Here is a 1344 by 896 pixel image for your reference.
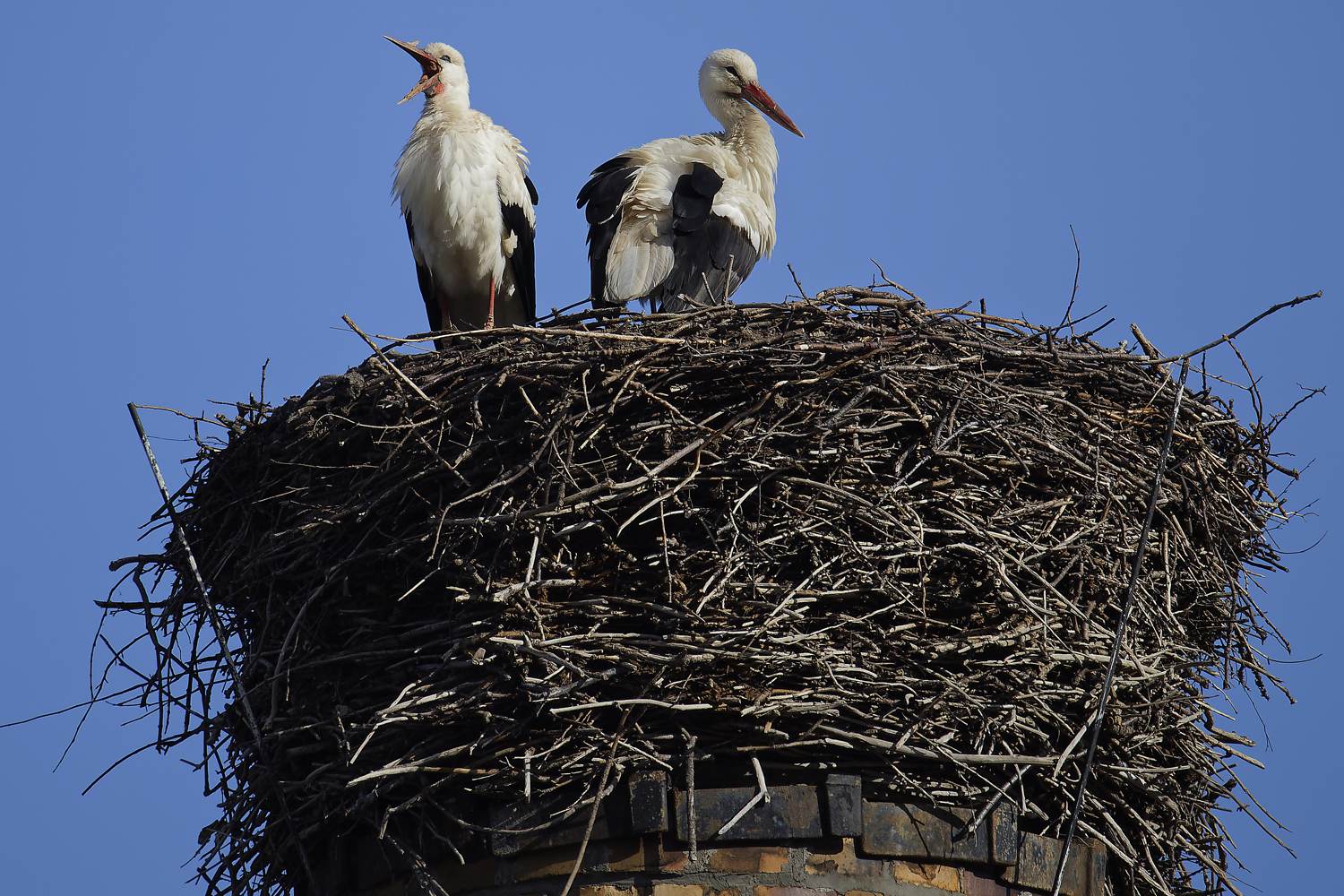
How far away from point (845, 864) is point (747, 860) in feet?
0.94

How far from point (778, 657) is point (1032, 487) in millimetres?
1165

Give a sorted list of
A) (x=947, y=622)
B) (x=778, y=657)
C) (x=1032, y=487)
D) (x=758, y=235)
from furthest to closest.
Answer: (x=758, y=235)
(x=1032, y=487)
(x=947, y=622)
(x=778, y=657)

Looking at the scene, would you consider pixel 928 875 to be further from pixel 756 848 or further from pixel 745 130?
pixel 745 130

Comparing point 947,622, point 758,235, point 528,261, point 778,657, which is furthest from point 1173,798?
point 528,261

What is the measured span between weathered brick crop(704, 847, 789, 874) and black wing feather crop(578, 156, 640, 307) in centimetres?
345

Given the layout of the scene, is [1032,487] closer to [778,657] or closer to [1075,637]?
[1075,637]

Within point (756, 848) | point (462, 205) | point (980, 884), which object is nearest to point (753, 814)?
point (756, 848)

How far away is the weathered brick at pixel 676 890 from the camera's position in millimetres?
4125

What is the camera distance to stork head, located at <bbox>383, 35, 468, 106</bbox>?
7707 millimetres

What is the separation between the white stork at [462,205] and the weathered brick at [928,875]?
387cm

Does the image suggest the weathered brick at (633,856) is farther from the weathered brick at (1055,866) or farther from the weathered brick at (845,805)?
the weathered brick at (1055,866)

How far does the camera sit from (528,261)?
763 cm

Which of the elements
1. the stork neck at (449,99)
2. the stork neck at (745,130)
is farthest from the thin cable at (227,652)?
the stork neck at (745,130)

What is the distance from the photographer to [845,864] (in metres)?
4.19
